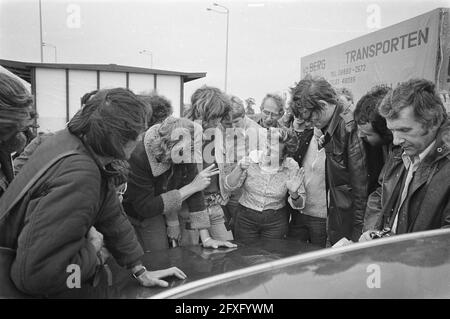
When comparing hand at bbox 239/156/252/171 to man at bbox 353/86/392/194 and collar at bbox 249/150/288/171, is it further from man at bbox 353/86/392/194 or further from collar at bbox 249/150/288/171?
man at bbox 353/86/392/194

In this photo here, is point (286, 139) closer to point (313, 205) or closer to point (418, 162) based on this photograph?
point (313, 205)

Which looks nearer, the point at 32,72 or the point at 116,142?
the point at 116,142

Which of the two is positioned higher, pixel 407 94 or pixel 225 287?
pixel 407 94

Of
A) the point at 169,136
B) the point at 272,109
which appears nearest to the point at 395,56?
the point at 272,109

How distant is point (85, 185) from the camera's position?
1.10 meters

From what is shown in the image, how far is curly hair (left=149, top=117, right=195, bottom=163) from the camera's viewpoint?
6.66 ft

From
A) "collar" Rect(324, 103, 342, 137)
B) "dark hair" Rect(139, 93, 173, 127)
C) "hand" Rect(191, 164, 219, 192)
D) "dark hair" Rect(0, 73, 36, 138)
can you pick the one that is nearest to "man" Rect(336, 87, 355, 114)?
"collar" Rect(324, 103, 342, 137)

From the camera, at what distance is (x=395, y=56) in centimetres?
457

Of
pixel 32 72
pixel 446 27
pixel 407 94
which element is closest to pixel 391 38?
pixel 446 27

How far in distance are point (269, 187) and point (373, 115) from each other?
32.4 inches

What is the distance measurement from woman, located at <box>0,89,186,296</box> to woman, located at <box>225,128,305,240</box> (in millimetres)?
1245
